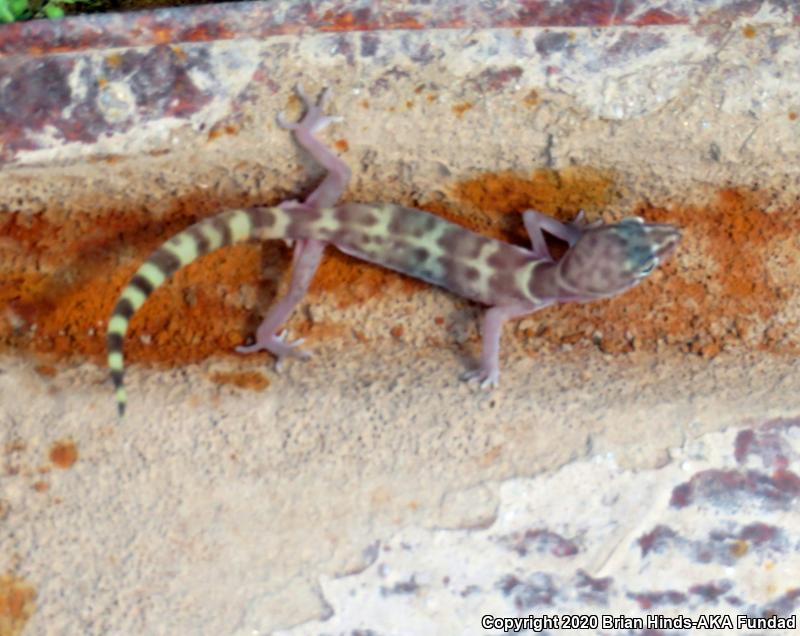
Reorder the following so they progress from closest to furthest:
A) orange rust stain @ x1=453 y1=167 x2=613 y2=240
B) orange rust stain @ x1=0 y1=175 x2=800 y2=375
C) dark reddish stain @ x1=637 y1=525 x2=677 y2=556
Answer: dark reddish stain @ x1=637 y1=525 x2=677 y2=556 → orange rust stain @ x1=453 y1=167 x2=613 y2=240 → orange rust stain @ x1=0 y1=175 x2=800 y2=375

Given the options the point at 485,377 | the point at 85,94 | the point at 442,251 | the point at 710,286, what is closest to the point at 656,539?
the point at 485,377

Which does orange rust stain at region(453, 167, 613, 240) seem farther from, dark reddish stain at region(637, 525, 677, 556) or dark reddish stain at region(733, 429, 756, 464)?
dark reddish stain at region(637, 525, 677, 556)

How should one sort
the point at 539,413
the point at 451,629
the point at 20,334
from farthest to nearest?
the point at 20,334, the point at 539,413, the point at 451,629

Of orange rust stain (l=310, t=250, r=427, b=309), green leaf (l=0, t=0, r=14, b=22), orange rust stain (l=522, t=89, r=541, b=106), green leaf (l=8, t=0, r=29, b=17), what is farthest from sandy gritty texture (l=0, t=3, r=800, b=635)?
green leaf (l=8, t=0, r=29, b=17)

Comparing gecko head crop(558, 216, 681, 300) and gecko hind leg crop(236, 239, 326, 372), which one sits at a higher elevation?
gecko head crop(558, 216, 681, 300)

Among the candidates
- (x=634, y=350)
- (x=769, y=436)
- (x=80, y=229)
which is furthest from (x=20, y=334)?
(x=769, y=436)

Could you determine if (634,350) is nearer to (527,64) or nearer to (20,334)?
(527,64)

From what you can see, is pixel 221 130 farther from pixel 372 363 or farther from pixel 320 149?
pixel 372 363
